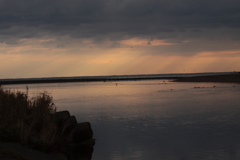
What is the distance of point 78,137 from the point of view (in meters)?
17.5

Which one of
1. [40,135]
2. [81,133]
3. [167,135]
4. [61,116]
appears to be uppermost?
[61,116]

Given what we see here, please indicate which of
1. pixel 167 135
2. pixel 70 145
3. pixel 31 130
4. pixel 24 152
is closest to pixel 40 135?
pixel 31 130

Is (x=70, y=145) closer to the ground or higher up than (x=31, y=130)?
closer to the ground

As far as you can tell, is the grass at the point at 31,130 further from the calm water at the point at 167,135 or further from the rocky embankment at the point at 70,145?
the calm water at the point at 167,135

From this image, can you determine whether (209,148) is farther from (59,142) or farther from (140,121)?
(140,121)

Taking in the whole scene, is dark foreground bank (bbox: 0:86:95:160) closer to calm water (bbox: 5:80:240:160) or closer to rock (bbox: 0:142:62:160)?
rock (bbox: 0:142:62:160)

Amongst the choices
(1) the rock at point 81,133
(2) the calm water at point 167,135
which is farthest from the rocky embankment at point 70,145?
(2) the calm water at point 167,135

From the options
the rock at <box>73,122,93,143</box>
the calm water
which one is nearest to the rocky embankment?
the rock at <box>73,122,93,143</box>

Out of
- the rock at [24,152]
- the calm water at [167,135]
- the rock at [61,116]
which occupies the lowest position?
the calm water at [167,135]

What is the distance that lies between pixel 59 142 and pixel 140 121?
9378mm

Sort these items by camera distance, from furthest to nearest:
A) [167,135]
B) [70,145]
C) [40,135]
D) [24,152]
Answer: [167,135], [70,145], [40,135], [24,152]

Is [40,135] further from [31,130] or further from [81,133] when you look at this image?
[81,133]

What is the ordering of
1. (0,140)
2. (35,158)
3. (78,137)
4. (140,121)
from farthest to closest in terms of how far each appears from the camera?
(140,121)
(78,137)
(0,140)
(35,158)

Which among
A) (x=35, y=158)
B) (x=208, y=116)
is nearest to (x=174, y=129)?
(x=208, y=116)
